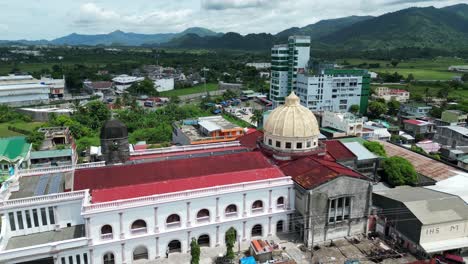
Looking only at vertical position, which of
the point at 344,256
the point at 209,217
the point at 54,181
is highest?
the point at 54,181

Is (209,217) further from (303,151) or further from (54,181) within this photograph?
(54,181)

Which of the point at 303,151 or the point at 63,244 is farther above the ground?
the point at 303,151

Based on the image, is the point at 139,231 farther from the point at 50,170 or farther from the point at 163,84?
the point at 163,84

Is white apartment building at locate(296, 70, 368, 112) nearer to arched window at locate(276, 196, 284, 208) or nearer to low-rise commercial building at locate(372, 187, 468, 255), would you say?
low-rise commercial building at locate(372, 187, 468, 255)

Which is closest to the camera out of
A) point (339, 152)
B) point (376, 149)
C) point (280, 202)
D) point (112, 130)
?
point (280, 202)

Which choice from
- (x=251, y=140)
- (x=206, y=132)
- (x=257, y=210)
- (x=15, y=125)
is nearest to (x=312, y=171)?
(x=257, y=210)

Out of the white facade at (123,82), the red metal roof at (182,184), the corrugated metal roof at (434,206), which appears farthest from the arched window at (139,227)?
the white facade at (123,82)

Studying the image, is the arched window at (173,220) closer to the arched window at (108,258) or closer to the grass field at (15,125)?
the arched window at (108,258)

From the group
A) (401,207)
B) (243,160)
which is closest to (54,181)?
(243,160)
